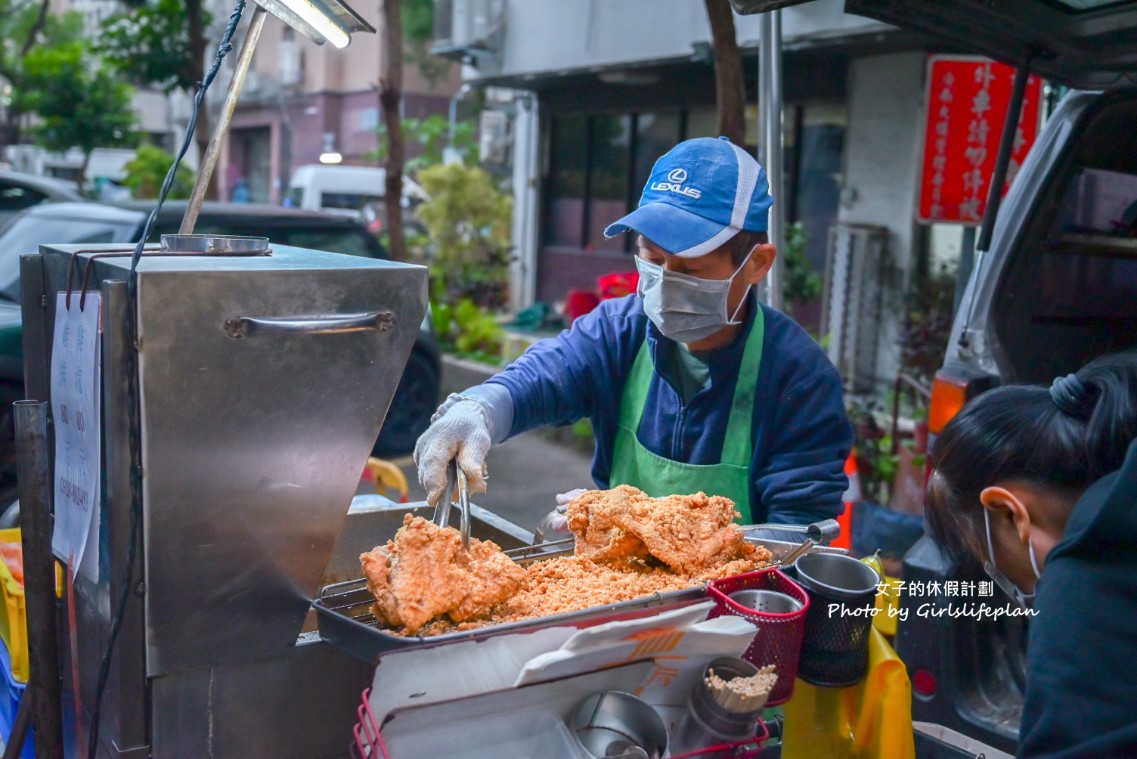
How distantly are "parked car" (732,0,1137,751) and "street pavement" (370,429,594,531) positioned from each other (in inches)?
127

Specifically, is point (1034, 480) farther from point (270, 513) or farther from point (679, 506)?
point (270, 513)

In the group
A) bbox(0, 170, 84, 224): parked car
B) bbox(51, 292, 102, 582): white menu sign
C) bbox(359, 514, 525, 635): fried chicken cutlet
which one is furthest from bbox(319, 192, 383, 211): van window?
bbox(359, 514, 525, 635): fried chicken cutlet

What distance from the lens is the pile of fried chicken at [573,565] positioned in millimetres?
1566

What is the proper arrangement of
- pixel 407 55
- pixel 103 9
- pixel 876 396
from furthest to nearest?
pixel 103 9, pixel 407 55, pixel 876 396

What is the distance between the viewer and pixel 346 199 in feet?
71.8

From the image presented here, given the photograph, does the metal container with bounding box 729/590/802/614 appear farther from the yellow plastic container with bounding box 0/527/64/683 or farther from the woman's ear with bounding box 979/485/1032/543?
the yellow plastic container with bounding box 0/527/64/683

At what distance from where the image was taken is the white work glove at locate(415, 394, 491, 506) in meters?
1.93

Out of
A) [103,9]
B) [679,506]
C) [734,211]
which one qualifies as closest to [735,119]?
[734,211]

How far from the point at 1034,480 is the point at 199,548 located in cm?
129

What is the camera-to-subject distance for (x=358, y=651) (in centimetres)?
148

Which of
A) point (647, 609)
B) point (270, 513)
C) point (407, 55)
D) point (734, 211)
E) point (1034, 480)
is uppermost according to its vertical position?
point (407, 55)

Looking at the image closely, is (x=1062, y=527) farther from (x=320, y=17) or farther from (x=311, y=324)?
(x=320, y=17)

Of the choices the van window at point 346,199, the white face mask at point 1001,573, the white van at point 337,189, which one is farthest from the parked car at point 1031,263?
the van window at point 346,199

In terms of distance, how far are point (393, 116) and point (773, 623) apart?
23.4 feet
